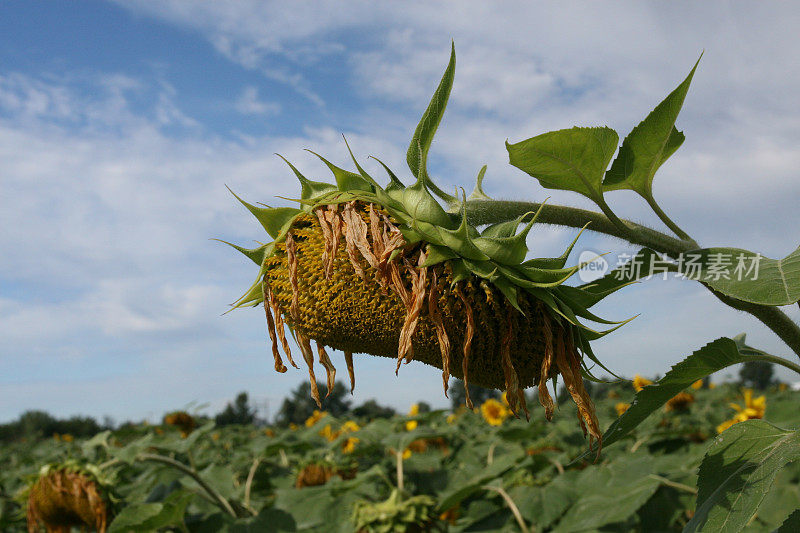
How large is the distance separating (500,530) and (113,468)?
2.51 m

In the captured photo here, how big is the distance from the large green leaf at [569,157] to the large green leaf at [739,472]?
28.0 inches

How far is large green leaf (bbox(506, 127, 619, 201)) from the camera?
1438 mm

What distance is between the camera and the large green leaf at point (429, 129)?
1449 millimetres

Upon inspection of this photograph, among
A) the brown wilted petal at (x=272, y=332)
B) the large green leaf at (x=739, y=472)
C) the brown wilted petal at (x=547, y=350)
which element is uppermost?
the brown wilted petal at (x=272, y=332)

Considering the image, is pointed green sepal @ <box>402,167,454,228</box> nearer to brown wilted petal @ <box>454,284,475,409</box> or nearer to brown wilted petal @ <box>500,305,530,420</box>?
brown wilted petal @ <box>454,284,475,409</box>

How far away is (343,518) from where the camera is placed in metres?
3.86

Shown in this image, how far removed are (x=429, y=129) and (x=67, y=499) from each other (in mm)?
3581

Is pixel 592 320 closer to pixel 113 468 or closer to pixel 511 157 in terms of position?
pixel 511 157

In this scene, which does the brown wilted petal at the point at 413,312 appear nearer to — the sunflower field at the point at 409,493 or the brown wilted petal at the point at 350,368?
the brown wilted petal at the point at 350,368

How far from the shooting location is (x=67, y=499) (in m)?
3.89

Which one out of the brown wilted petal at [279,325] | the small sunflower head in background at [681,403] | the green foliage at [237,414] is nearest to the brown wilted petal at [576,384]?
the brown wilted petal at [279,325]

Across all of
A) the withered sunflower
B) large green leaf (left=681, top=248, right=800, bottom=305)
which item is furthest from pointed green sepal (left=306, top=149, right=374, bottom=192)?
large green leaf (left=681, top=248, right=800, bottom=305)

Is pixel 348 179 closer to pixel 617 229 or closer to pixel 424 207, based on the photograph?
pixel 424 207

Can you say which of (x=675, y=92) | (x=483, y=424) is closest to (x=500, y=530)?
(x=675, y=92)
